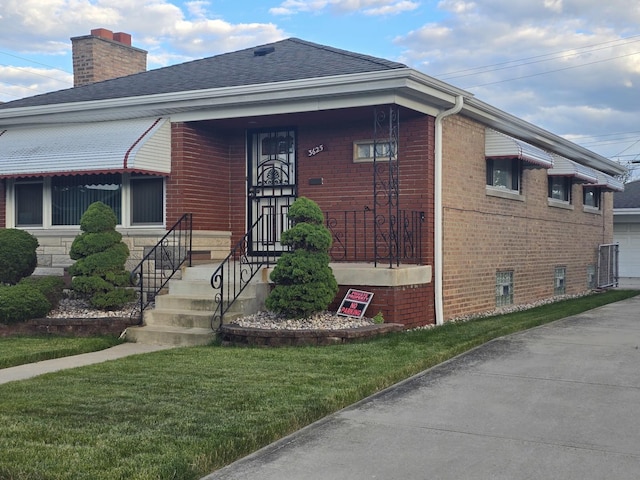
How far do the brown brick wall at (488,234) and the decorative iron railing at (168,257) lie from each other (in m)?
4.03

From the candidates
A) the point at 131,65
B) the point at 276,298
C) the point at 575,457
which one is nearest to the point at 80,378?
the point at 276,298

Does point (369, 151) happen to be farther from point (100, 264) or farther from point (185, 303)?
point (100, 264)

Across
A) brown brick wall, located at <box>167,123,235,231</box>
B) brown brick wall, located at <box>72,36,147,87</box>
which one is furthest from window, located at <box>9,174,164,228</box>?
brown brick wall, located at <box>72,36,147,87</box>

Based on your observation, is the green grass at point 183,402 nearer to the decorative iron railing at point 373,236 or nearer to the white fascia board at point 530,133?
the decorative iron railing at point 373,236

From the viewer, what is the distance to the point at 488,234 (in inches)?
507

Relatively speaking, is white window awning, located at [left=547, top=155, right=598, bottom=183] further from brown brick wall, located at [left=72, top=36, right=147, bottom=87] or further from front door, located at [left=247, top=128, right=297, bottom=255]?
brown brick wall, located at [left=72, top=36, right=147, bottom=87]

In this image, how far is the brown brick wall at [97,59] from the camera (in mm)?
15711

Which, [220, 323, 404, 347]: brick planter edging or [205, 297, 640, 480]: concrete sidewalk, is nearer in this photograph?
[205, 297, 640, 480]: concrete sidewalk

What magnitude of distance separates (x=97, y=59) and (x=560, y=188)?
10.8 metres

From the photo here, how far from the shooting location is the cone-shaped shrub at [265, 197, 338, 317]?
29.5ft

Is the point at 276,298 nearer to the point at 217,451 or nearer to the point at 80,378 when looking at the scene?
the point at 80,378

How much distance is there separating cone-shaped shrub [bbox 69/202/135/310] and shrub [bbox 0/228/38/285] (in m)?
0.70

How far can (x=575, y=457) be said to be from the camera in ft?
15.4

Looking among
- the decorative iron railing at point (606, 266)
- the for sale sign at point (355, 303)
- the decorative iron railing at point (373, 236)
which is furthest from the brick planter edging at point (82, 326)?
the decorative iron railing at point (606, 266)
